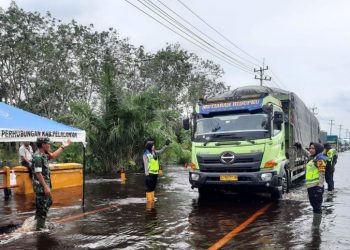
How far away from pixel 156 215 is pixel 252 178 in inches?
108

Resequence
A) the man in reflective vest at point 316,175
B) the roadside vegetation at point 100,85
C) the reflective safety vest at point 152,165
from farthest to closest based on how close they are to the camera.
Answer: the roadside vegetation at point 100,85 → the reflective safety vest at point 152,165 → the man in reflective vest at point 316,175

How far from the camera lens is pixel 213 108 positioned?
39.8 ft

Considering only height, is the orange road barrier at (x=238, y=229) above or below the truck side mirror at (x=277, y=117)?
below

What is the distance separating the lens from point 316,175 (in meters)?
8.78

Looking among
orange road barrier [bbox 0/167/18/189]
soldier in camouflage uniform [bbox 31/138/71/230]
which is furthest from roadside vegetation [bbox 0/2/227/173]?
soldier in camouflage uniform [bbox 31/138/71/230]

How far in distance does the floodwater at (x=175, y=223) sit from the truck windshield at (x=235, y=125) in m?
1.96

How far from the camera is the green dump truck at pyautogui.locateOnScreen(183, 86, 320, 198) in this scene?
10.9 m

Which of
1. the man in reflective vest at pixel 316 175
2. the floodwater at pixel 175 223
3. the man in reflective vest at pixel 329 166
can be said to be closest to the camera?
the floodwater at pixel 175 223

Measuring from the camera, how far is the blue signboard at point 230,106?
1166 centimetres

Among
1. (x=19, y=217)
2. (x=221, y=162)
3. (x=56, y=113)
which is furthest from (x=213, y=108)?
(x=56, y=113)

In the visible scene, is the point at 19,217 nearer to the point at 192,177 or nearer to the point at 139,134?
the point at 192,177

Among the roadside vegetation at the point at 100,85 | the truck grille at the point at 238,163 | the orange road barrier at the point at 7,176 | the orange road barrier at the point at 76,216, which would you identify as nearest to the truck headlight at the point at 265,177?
the truck grille at the point at 238,163

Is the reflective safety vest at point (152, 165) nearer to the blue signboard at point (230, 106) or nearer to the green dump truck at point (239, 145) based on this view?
the green dump truck at point (239, 145)

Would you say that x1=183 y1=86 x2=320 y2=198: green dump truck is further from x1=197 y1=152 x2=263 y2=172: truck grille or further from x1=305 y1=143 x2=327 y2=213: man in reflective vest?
x1=305 y1=143 x2=327 y2=213: man in reflective vest
